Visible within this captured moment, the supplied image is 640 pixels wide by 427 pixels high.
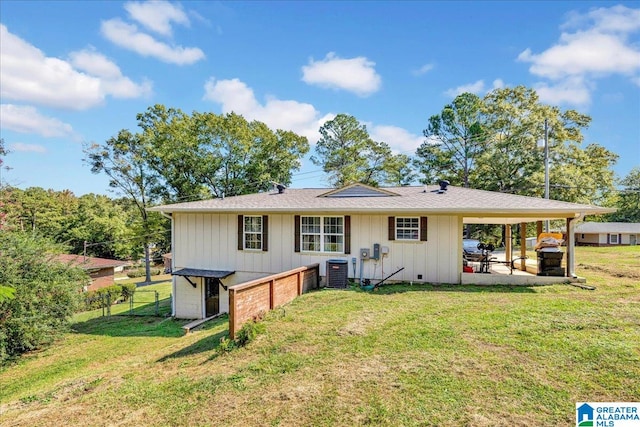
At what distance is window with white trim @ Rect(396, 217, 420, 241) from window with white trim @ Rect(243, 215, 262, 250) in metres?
4.67

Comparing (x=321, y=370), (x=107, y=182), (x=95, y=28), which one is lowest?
(x=321, y=370)

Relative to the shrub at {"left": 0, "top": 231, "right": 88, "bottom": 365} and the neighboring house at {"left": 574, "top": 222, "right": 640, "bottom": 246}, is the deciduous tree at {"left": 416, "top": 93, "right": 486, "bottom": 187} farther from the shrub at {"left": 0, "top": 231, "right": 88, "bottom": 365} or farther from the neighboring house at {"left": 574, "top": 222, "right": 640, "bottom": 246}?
the shrub at {"left": 0, "top": 231, "right": 88, "bottom": 365}

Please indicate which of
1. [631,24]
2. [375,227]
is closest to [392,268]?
[375,227]

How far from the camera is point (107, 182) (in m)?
25.3

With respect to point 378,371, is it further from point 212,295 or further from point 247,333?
point 212,295

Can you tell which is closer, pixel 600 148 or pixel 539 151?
pixel 539 151

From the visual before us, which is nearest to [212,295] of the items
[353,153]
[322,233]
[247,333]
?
[322,233]

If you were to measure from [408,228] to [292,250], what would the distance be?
3.86 metres

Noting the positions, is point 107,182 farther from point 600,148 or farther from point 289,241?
point 600,148

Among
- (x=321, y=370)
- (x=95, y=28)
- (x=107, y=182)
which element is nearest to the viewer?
(x=321, y=370)

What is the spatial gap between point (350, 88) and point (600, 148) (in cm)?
2633

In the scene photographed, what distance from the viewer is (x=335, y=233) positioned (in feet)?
34.5

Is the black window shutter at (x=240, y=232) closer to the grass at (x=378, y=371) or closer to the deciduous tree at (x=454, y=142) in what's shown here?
the grass at (x=378, y=371)

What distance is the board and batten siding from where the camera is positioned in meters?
9.66
